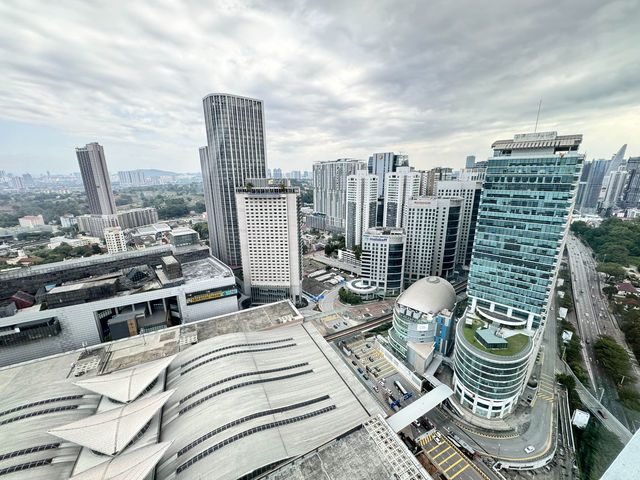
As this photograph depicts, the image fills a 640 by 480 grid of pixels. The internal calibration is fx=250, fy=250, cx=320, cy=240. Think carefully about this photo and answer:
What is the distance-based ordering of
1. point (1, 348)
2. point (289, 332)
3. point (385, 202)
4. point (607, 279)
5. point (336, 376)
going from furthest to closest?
1. point (385, 202)
2. point (607, 279)
3. point (289, 332)
4. point (1, 348)
5. point (336, 376)

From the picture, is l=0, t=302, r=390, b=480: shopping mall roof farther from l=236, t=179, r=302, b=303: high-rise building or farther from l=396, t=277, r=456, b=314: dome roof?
l=236, t=179, r=302, b=303: high-rise building

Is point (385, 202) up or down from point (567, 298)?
up

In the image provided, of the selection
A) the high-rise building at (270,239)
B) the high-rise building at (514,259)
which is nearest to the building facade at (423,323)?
the high-rise building at (514,259)

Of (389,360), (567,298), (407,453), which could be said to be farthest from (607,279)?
(407,453)

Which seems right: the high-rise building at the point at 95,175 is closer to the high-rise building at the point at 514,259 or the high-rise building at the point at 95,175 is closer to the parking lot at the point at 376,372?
the parking lot at the point at 376,372

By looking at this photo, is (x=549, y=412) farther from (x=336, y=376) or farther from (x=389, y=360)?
(x=336, y=376)

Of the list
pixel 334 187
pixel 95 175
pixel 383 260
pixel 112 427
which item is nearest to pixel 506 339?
pixel 383 260

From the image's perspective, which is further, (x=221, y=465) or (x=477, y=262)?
(x=477, y=262)
